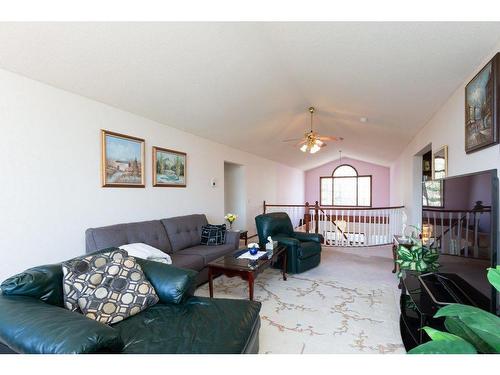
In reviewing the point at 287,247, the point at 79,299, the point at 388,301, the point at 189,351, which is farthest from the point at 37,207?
the point at 388,301

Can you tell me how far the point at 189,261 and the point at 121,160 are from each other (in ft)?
5.00

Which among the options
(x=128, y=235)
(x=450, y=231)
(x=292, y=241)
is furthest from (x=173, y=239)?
(x=450, y=231)

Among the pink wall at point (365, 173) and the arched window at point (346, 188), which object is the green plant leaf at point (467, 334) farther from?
the arched window at point (346, 188)

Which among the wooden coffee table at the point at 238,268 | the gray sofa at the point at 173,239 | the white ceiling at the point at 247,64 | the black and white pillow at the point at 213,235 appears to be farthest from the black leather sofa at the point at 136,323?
the black and white pillow at the point at 213,235

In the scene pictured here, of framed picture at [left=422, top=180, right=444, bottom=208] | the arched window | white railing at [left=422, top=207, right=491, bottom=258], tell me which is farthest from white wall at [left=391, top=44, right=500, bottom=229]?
the arched window

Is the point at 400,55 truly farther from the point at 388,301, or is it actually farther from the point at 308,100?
the point at 388,301

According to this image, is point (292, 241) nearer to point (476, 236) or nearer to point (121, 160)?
point (476, 236)

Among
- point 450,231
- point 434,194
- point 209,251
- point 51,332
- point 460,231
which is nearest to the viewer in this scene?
point 51,332

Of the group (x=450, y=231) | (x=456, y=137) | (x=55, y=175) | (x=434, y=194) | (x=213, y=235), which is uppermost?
(x=456, y=137)

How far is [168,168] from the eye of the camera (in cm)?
379

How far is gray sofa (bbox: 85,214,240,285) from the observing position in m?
2.60

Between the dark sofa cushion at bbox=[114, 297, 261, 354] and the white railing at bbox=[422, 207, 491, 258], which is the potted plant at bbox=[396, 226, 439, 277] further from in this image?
the dark sofa cushion at bbox=[114, 297, 261, 354]

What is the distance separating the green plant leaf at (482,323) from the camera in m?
0.68

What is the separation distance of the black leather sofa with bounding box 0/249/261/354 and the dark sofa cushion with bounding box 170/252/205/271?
877 mm
